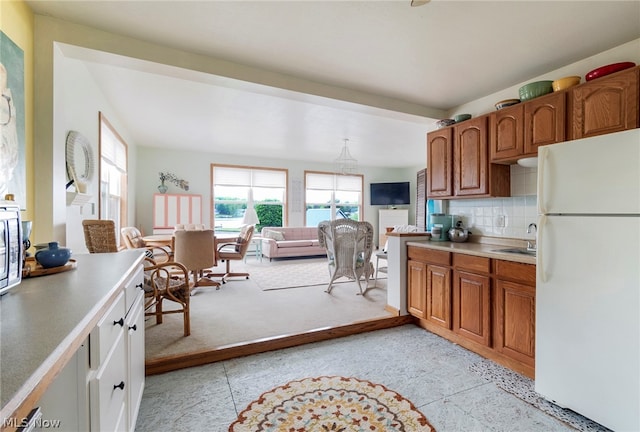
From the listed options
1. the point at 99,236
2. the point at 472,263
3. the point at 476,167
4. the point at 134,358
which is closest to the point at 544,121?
the point at 476,167

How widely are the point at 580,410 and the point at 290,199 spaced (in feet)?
22.9

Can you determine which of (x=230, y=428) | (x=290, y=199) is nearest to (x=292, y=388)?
(x=230, y=428)

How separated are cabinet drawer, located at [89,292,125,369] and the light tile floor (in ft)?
2.79

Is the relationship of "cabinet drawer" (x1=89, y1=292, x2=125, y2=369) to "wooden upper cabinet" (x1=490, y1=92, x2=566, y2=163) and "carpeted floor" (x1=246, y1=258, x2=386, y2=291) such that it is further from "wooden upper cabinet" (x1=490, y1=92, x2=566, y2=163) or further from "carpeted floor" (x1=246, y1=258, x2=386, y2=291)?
"carpeted floor" (x1=246, y1=258, x2=386, y2=291)

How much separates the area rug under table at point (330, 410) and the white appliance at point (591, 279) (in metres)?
0.91

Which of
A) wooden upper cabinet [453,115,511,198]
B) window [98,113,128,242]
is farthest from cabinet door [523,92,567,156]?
window [98,113,128,242]

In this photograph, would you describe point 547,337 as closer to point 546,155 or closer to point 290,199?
point 546,155

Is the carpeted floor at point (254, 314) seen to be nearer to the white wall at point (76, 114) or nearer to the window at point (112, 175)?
the white wall at point (76, 114)

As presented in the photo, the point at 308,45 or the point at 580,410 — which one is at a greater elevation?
the point at 308,45

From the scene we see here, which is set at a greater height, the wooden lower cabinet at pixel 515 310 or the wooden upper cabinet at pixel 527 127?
the wooden upper cabinet at pixel 527 127

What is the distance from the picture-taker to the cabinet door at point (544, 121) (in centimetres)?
217

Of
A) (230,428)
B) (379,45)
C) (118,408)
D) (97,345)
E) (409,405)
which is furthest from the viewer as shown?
(379,45)

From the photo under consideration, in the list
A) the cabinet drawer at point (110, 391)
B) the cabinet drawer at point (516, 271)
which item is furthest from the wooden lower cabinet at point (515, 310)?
the cabinet drawer at point (110, 391)

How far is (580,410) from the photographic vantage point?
5.37 feet
